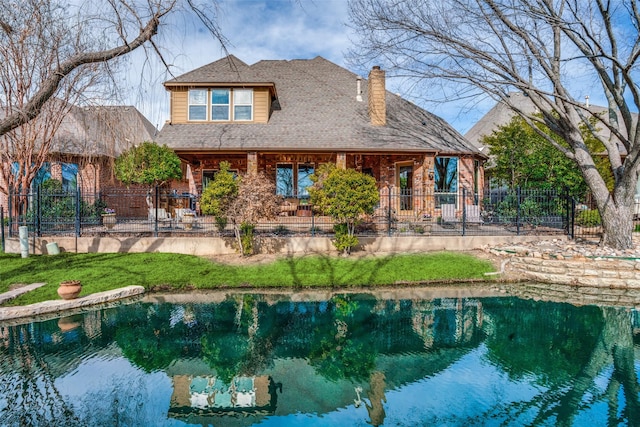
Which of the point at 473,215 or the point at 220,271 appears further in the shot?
the point at 473,215

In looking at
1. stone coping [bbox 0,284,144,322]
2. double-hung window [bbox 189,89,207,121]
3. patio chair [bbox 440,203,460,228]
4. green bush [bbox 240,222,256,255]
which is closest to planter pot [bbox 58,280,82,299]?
stone coping [bbox 0,284,144,322]

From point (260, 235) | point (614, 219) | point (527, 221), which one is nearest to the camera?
point (614, 219)

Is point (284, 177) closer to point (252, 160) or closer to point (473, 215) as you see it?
point (252, 160)

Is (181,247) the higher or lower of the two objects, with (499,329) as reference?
higher

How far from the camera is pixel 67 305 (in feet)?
26.9

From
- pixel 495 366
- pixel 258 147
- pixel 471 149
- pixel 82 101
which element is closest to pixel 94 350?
pixel 82 101

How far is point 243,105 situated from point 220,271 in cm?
957

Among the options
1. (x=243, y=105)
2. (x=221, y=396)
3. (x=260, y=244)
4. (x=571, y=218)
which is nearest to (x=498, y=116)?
(x=571, y=218)

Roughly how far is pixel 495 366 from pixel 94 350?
603 cm

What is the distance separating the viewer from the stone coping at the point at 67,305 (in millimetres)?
7641

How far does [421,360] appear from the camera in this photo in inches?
236

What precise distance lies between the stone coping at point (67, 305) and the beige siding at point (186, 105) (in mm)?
10447

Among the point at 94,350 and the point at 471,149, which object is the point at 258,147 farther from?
the point at 94,350

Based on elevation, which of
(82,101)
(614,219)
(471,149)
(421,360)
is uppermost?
(471,149)
